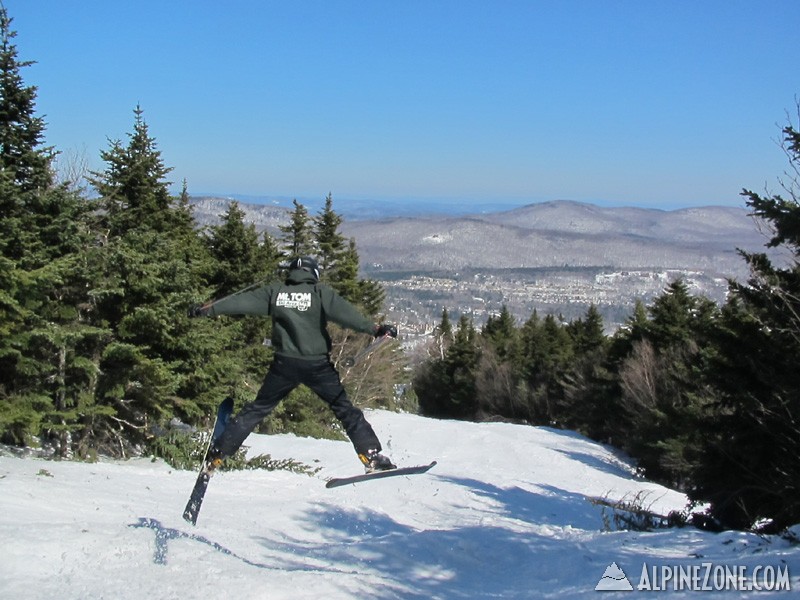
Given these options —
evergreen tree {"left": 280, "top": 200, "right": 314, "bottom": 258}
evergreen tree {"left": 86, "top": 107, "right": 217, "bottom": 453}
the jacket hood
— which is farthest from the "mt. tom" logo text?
evergreen tree {"left": 280, "top": 200, "right": 314, "bottom": 258}

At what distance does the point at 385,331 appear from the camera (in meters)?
7.33

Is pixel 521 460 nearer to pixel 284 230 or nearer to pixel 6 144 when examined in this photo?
pixel 284 230

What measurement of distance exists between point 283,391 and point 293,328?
28.1 inches

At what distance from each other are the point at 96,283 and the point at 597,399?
1422 inches

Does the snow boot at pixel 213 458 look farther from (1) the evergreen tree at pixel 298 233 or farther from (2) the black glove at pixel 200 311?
(1) the evergreen tree at pixel 298 233

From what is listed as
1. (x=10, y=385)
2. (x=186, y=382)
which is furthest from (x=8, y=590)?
(x=186, y=382)

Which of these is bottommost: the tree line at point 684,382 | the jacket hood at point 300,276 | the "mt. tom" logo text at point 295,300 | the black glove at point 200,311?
the tree line at point 684,382

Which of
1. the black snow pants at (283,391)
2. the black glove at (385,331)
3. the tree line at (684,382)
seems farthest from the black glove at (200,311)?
the tree line at (684,382)

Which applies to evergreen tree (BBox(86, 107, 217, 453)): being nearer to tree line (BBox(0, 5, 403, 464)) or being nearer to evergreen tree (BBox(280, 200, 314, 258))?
tree line (BBox(0, 5, 403, 464))

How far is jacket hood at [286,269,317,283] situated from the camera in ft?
23.2

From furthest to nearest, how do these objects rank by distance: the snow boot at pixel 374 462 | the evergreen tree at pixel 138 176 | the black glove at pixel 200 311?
the evergreen tree at pixel 138 176
the snow boot at pixel 374 462
the black glove at pixel 200 311

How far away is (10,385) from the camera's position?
12680 mm

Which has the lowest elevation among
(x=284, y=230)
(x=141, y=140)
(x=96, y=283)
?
(x=96, y=283)

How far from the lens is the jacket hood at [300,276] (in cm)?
706
